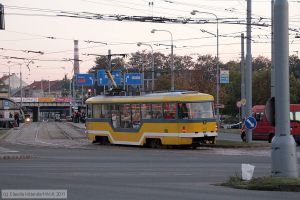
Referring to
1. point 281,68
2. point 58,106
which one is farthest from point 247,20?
point 58,106

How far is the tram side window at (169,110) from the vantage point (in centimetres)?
3095

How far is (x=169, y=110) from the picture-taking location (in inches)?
1227

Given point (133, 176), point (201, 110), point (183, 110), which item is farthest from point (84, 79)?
point (133, 176)

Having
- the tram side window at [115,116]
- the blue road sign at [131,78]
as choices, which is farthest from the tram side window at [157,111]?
the blue road sign at [131,78]

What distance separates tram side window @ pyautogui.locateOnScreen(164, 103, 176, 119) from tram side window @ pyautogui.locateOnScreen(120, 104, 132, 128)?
9.14 feet

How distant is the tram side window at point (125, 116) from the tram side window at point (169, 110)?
279 cm

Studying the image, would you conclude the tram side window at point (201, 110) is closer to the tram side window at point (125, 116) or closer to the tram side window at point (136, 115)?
the tram side window at point (136, 115)

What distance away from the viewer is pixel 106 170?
1956 centimetres

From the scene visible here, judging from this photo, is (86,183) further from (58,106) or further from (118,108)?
(58,106)

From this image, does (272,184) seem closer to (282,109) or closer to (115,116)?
(282,109)

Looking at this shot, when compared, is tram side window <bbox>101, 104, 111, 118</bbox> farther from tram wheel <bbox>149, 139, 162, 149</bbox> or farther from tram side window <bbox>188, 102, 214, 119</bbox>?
tram side window <bbox>188, 102, 214, 119</bbox>

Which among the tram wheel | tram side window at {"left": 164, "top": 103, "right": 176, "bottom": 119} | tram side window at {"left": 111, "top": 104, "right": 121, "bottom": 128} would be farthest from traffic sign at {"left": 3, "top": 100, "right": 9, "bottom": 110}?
tram side window at {"left": 164, "top": 103, "right": 176, "bottom": 119}

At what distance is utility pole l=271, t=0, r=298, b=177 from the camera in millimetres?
14359

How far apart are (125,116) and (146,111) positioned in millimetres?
1822
